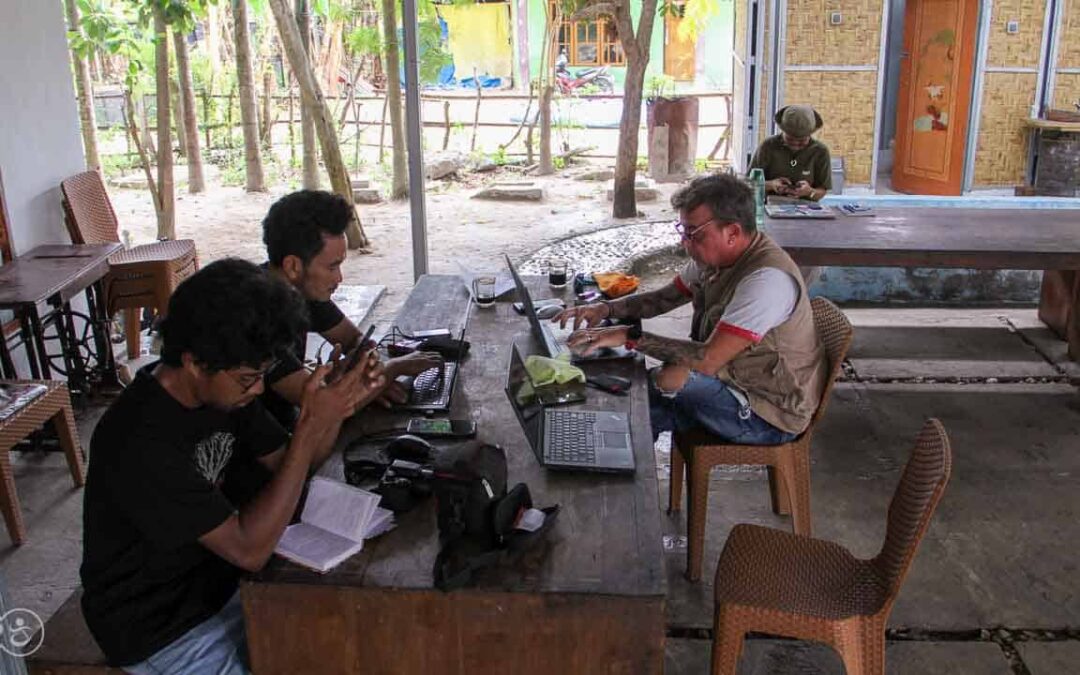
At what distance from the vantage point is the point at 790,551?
8.75ft

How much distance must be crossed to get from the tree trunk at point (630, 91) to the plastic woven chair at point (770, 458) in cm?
668

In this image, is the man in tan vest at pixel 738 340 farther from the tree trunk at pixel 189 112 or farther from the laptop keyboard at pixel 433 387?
the tree trunk at pixel 189 112

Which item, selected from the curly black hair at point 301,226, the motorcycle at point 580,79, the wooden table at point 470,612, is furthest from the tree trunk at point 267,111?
the wooden table at point 470,612

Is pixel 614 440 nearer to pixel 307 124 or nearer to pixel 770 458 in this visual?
pixel 770 458

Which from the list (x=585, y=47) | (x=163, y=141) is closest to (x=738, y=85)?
→ (x=163, y=141)

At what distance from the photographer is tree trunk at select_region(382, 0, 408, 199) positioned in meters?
9.53

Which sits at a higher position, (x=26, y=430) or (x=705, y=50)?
(x=705, y=50)

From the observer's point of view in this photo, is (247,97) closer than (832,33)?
No

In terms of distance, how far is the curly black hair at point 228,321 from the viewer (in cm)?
195

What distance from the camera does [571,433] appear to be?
2645 mm

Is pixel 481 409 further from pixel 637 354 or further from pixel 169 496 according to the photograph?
pixel 169 496

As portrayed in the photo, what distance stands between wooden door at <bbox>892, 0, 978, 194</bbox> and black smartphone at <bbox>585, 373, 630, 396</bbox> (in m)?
7.75

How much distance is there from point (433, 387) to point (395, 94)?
761 centimetres

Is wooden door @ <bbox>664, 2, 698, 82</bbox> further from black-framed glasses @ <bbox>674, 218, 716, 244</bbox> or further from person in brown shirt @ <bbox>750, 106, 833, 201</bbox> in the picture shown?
black-framed glasses @ <bbox>674, 218, 716, 244</bbox>
